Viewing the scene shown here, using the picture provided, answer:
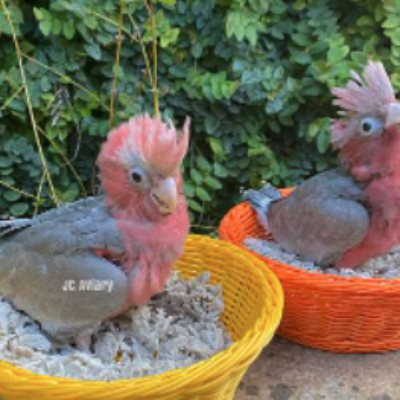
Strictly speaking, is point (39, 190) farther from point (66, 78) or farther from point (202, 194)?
point (202, 194)

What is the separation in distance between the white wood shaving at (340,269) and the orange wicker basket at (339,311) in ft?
0.58

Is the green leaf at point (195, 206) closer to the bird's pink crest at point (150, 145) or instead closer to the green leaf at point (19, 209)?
the green leaf at point (19, 209)

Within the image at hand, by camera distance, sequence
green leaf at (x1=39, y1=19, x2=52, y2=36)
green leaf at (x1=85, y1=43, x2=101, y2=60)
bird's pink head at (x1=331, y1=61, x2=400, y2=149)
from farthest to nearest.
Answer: green leaf at (x1=85, y1=43, x2=101, y2=60)
green leaf at (x1=39, y1=19, x2=52, y2=36)
bird's pink head at (x1=331, y1=61, x2=400, y2=149)

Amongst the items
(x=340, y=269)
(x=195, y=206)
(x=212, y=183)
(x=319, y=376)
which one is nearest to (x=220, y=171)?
(x=212, y=183)

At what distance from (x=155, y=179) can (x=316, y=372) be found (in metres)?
0.72

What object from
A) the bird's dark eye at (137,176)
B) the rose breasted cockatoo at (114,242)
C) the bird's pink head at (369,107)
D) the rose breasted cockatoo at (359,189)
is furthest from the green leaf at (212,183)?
the bird's dark eye at (137,176)

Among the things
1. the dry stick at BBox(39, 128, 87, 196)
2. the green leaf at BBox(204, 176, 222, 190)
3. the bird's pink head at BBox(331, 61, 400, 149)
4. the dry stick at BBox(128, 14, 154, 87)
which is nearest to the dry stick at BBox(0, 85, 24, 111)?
the dry stick at BBox(39, 128, 87, 196)

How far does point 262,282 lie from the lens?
138cm

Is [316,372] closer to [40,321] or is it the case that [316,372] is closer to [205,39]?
[40,321]

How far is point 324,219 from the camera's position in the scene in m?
1.67

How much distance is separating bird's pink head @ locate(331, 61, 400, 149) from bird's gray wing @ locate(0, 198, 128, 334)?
745mm

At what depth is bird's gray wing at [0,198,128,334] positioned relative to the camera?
123cm

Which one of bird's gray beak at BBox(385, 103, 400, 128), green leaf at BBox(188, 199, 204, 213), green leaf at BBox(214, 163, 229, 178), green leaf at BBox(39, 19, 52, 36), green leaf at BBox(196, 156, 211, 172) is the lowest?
green leaf at BBox(188, 199, 204, 213)

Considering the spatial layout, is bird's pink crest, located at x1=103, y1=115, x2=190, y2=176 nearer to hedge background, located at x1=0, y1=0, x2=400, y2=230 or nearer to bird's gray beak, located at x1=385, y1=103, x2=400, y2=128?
bird's gray beak, located at x1=385, y1=103, x2=400, y2=128
